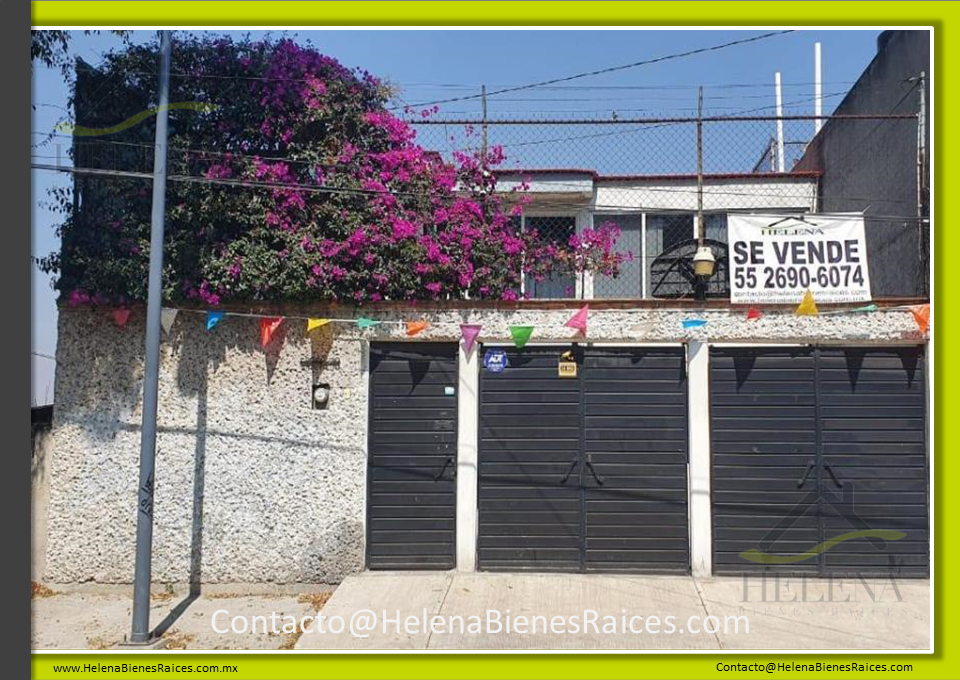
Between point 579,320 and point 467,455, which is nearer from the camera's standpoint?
point 579,320

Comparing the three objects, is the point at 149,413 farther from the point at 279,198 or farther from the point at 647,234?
the point at 647,234

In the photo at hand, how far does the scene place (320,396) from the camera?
777 centimetres

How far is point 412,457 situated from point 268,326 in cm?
191

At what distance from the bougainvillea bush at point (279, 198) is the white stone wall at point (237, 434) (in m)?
0.40

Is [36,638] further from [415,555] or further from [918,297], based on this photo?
[918,297]

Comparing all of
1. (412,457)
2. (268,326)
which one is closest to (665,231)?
(412,457)

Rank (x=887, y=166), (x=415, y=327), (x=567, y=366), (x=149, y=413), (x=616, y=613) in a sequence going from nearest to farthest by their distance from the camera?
1. (x=149, y=413)
2. (x=616, y=613)
3. (x=415, y=327)
4. (x=567, y=366)
5. (x=887, y=166)

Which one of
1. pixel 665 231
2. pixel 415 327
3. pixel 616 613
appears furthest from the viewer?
pixel 665 231

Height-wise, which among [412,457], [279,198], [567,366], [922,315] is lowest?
[412,457]

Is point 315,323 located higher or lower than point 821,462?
higher

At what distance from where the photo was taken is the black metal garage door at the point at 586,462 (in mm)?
7723

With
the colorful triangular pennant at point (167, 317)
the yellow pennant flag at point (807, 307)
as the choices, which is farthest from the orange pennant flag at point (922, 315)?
the colorful triangular pennant at point (167, 317)

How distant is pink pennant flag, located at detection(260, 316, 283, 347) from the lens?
7.69 m

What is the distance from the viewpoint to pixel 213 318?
24.9 feet
